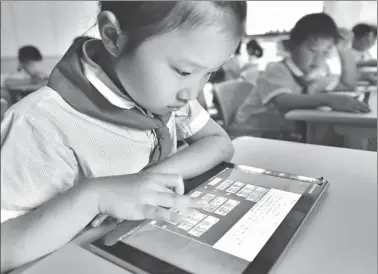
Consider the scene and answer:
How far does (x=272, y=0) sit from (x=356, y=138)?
2.20 ft

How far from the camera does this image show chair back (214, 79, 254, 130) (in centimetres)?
140

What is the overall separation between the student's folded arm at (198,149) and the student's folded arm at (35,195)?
0.41 ft

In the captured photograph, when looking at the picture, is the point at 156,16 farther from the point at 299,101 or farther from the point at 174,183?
the point at 299,101

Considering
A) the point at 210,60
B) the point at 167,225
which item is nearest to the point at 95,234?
the point at 167,225

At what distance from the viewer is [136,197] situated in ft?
0.91

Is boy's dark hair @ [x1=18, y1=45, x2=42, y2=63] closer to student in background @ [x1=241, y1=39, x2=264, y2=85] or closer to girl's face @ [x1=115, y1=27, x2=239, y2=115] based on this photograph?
girl's face @ [x1=115, y1=27, x2=239, y2=115]

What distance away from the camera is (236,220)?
326 millimetres

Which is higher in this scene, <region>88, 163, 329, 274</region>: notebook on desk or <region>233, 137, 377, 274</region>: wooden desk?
<region>88, 163, 329, 274</region>: notebook on desk

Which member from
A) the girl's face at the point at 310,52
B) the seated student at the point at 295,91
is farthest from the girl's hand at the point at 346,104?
the girl's face at the point at 310,52

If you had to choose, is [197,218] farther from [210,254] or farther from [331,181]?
[331,181]

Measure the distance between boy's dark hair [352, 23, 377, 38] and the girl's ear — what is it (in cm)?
292

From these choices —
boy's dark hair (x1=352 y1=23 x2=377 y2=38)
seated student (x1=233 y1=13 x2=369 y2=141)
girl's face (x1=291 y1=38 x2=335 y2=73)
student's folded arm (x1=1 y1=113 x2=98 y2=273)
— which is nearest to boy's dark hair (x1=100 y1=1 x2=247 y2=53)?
student's folded arm (x1=1 y1=113 x2=98 y2=273)

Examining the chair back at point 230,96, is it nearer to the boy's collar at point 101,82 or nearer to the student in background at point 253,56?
the student in background at point 253,56

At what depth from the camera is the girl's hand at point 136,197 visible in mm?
271
